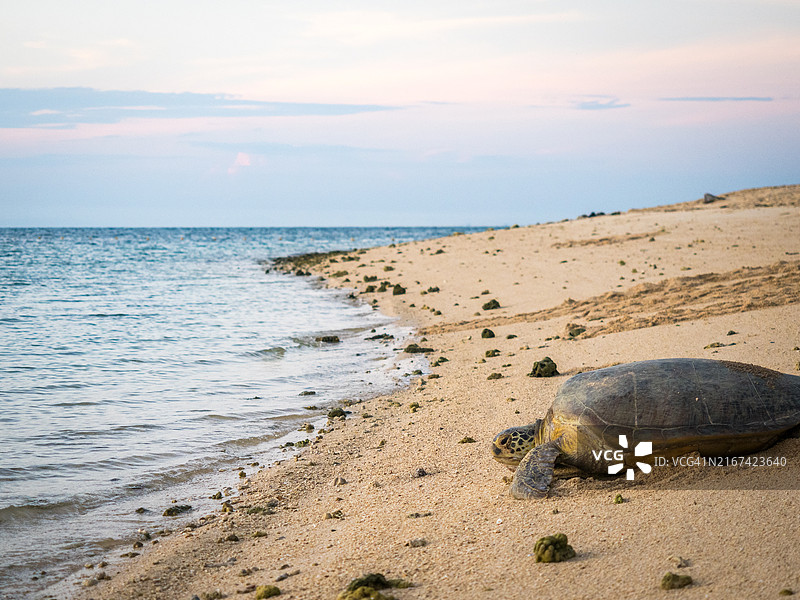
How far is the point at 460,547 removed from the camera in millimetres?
4488

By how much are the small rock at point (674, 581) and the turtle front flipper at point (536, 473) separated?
152cm

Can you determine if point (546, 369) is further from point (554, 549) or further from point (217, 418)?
point (554, 549)

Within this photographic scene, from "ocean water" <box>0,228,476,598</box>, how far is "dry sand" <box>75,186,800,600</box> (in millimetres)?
693

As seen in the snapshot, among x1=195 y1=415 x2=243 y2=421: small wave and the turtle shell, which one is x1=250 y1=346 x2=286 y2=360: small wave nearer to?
x1=195 y1=415 x2=243 y2=421: small wave

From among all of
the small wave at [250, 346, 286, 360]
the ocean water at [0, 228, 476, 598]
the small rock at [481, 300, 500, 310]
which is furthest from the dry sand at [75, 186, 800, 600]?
the small wave at [250, 346, 286, 360]

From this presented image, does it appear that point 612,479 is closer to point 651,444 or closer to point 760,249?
point 651,444

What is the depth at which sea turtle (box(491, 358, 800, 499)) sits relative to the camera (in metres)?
5.00

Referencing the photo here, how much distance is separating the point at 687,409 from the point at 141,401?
782cm

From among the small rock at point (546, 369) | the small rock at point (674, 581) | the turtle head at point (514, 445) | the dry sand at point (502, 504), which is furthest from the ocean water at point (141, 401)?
the small rock at point (674, 581)

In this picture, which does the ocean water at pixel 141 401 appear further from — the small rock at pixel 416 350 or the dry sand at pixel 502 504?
the dry sand at pixel 502 504

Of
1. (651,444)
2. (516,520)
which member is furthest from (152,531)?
(651,444)

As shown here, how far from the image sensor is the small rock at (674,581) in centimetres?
358

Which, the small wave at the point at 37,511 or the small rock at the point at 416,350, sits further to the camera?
the small rock at the point at 416,350

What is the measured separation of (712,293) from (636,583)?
37.2 feet
